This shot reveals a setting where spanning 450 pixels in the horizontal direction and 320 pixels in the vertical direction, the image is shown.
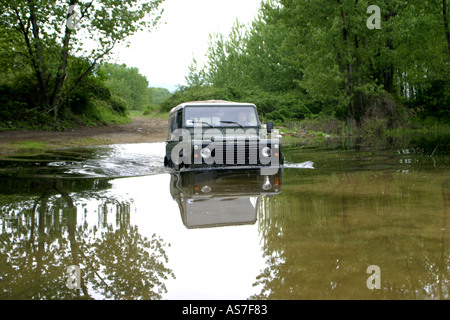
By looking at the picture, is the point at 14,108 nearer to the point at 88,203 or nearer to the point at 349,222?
the point at 88,203

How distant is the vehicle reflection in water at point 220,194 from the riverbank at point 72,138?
9054mm

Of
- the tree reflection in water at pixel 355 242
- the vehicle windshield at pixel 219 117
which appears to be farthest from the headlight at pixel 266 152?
the tree reflection in water at pixel 355 242

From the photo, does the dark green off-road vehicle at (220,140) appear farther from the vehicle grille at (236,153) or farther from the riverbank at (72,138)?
the riverbank at (72,138)

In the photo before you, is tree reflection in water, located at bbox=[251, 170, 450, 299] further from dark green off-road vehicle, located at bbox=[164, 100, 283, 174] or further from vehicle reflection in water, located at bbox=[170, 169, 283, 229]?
dark green off-road vehicle, located at bbox=[164, 100, 283, 174]

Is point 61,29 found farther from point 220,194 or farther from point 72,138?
point 220,194

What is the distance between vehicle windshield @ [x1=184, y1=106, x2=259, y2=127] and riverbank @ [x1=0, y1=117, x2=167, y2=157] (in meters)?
8.04

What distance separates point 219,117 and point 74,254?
651 centimetres

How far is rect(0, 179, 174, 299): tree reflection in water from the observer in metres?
2.97

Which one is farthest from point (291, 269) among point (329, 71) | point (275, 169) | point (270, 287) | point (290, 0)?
point (290, 0)

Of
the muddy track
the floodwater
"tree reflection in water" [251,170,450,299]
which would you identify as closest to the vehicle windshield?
the floodwater

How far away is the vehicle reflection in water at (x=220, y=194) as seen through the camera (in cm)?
499

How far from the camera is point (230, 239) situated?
410 centimetres
